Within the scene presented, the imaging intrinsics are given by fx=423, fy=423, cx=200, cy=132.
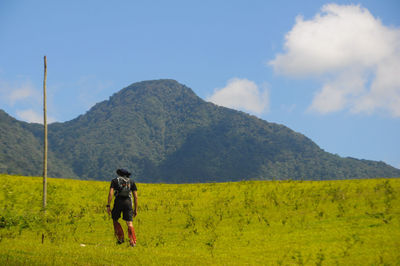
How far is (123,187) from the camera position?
16.2 m

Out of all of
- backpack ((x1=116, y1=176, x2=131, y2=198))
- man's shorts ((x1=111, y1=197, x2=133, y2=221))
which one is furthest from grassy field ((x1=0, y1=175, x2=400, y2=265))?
backpack ((x1=116, y1=176, x2=131, y2=198))

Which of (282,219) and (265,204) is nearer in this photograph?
(282,219)

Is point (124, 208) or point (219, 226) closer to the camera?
point (124, 208)

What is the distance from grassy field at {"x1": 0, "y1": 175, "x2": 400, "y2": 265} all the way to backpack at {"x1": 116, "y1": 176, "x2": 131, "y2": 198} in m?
1.97

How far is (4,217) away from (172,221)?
377 inches

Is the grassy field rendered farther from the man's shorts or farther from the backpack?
the backpack

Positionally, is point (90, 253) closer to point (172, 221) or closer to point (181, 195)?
point (172, 221)

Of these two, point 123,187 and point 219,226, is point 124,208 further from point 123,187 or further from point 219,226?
point 219,226

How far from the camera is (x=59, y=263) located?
11.8 m

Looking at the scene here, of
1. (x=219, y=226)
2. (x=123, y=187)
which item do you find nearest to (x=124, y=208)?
(x=123, y=187)

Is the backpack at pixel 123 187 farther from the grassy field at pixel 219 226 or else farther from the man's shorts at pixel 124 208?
the grassy field at pixel 219 226

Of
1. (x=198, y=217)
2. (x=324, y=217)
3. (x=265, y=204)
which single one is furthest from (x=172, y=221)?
(x=324, y=217)

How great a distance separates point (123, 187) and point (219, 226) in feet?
28.6

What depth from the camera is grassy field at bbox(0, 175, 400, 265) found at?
13930 mm
